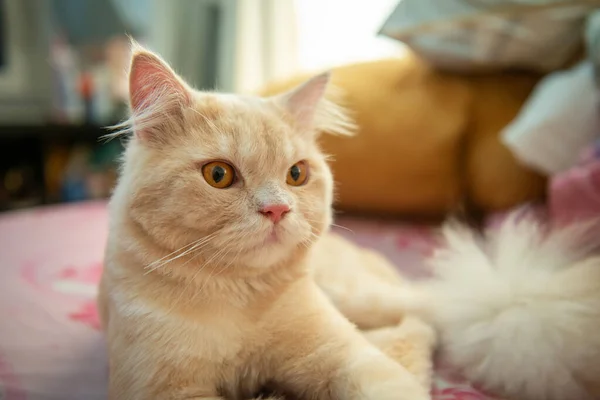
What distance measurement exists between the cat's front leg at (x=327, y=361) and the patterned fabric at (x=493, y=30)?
1086 millimetres

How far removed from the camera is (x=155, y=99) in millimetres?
750

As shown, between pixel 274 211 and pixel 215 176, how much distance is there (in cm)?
10

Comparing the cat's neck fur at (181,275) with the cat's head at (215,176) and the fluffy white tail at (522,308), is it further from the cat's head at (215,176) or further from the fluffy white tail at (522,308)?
the fluffy white tail at (522,308)

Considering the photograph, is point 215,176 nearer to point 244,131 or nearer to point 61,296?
point 244,131

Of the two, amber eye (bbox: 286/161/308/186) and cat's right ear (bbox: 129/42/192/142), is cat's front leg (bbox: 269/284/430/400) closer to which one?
amber eye (bbox: 286/161/308/186)

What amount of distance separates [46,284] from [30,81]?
2475mm

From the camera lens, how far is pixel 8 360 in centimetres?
92

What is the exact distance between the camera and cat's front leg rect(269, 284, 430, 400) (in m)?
0.66

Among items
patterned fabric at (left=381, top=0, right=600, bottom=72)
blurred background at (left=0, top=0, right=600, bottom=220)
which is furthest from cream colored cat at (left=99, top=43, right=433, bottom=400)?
patterned fabric at (left=381, top=0, right=600, bottom=72)

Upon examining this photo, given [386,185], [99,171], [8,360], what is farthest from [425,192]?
[99,171]

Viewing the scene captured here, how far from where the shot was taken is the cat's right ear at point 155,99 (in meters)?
0.74

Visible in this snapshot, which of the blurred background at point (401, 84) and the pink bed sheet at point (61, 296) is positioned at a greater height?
the blurred background at point (401, 84)

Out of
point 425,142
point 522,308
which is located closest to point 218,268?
point 522,308

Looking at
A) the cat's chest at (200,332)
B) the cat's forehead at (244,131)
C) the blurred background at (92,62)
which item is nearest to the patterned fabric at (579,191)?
the cat's forehead at (244,131)
